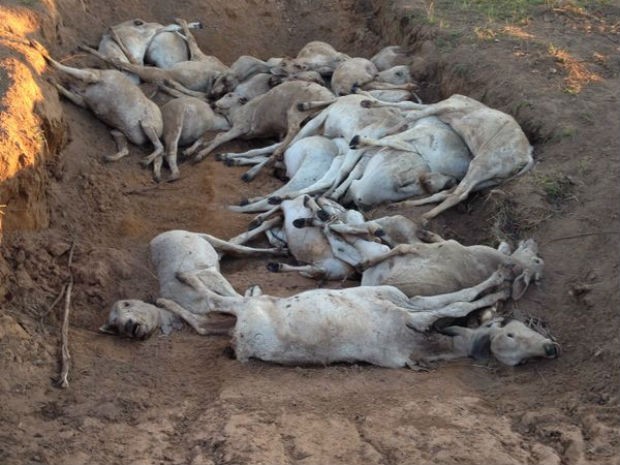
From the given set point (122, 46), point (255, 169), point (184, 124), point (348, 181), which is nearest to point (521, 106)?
point (348, 181)

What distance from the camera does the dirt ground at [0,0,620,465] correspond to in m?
4.55

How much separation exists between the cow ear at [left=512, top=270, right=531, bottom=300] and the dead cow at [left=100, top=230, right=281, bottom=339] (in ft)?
6.25

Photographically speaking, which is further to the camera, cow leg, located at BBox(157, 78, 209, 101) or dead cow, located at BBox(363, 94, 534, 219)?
cow leg, located at BBox(157, 78, 209, 101)

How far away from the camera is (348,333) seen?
5.54 meters

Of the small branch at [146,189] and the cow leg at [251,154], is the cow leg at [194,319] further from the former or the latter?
the cow leg at [251,154]

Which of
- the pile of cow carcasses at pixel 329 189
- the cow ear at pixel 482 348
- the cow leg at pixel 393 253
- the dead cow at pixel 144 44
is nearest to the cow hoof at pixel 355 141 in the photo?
the pile of cow carcasses at pixel 329 189

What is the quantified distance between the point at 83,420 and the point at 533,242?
11.5 ft

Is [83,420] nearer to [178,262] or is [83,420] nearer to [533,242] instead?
[178,262]

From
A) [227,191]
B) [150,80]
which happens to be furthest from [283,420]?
[150,80]

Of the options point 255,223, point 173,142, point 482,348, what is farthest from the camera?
point 173,142

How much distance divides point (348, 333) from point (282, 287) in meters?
1.19

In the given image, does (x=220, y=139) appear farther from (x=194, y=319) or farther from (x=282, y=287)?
(x=194, y=319)

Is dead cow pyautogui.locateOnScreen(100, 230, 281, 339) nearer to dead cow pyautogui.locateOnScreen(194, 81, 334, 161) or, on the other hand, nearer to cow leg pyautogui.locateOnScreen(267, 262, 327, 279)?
cow leg pyautogui.locateOnScreen(267, 262, 327, 279)

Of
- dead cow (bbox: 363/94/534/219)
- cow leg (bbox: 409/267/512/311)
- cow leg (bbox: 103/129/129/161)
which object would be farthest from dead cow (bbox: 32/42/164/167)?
cow leg (bbox: 409/267/512/311)
